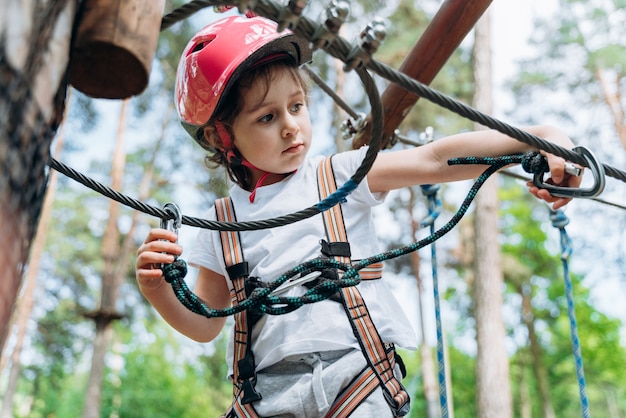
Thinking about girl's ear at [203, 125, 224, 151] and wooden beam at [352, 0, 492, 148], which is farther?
wooden beam at [352, 0, 492, 148]

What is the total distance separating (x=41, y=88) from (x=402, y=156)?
947mm

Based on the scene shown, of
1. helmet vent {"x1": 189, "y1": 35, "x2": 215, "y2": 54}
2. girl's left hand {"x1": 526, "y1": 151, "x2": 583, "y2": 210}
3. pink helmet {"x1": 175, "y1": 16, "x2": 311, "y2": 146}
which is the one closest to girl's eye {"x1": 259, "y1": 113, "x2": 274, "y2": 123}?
pink helmet {"x1": 175, "y1": 16, "x2": 311, "y2": 146}

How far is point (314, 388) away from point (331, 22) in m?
0.80

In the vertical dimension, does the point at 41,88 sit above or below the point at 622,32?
below

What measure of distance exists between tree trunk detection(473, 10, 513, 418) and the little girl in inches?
219

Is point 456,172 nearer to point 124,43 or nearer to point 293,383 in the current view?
point 293,383

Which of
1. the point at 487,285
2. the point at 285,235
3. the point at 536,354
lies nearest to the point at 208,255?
the point at 285,235

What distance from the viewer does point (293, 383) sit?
52.5 inches

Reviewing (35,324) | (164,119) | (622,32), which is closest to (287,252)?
(164,119)

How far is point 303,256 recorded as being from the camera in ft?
4.61

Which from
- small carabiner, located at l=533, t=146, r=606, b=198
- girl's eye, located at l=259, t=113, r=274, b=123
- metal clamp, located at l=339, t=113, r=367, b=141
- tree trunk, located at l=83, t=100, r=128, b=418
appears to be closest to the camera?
small carabiner, located at l=533, t=146, r=606, b=198

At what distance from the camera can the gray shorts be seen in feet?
4.24

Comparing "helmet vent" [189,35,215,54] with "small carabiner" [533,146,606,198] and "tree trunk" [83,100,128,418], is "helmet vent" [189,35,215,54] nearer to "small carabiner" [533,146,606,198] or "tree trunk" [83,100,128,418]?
"small carabiner" [533,146,606,198]

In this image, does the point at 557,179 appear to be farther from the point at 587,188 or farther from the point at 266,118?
the point at 266,118
